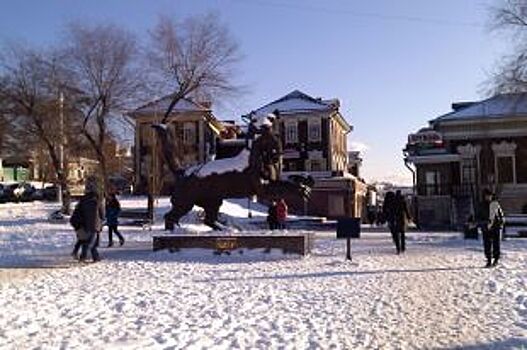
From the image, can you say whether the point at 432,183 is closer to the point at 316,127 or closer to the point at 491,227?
the point at 316,127

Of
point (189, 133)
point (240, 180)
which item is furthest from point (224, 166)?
point (189, 133)

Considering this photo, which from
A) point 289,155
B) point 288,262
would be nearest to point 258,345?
point 288,262

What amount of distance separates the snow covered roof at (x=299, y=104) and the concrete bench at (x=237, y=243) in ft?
132

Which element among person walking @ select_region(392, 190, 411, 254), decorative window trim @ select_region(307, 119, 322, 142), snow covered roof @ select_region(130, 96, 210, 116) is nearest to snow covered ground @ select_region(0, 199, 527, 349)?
person walking @ select_region(392, 190, 411, 254)

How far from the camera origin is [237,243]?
19.1m

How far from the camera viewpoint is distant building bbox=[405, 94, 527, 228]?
48.2 meters

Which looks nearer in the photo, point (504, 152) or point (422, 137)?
point (504, 152)

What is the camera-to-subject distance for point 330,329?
30.9 feet

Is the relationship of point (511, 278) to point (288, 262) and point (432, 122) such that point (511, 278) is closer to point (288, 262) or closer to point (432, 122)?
point (288, 262)

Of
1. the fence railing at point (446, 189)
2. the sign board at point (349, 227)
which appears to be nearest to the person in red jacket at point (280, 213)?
the sign board at point (349, 227)

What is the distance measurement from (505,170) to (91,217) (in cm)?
3720

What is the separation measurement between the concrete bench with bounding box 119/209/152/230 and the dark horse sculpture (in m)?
10.0

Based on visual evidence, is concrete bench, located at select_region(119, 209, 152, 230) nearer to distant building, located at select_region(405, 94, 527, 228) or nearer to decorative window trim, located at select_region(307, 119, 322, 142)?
distant building, located at select_region(405, 94, 527, 228)

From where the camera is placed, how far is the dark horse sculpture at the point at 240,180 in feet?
66.4
